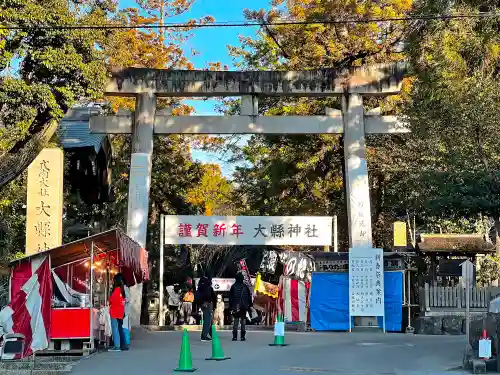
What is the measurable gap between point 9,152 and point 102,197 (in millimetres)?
14176

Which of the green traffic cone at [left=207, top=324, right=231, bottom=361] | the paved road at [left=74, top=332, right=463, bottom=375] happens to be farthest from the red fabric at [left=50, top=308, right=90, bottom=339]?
the green traffic cone at [left=207, top=324, right=231, bottom=361]

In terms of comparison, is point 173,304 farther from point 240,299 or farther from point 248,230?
point 240,299

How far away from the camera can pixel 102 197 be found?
32.7m

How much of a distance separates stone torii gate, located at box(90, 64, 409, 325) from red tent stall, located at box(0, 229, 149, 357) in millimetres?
6384

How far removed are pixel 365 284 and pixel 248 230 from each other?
422 centimetres

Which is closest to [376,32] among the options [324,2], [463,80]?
[324,2]

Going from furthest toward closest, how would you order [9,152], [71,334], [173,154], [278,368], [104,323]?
[173,154] < [9,152] < [104,323] < [71,334] < [278,368]

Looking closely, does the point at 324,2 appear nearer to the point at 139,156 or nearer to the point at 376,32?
the point at 376,32

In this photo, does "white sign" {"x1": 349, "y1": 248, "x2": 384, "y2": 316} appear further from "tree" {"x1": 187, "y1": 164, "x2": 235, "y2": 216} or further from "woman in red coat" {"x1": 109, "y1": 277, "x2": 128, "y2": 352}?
"tree" {"x1": 187, "y1": 164, "x2": 235, "y2": 216}

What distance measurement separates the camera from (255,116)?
981 inches

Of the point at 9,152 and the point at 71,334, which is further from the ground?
the point at 9,152

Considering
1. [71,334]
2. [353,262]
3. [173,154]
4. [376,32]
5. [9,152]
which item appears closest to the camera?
[71,334]

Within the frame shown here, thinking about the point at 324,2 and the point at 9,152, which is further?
the point at 324,2

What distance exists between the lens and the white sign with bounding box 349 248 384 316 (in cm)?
2348
